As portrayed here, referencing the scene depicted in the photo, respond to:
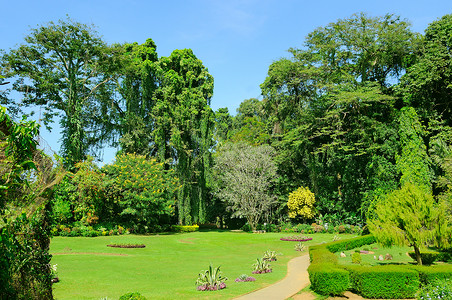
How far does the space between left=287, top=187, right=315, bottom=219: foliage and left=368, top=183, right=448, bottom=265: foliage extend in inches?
967

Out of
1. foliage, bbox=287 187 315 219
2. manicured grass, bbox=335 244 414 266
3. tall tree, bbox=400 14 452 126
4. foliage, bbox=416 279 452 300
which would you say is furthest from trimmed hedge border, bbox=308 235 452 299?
foliage, bbox=287 187 315 219

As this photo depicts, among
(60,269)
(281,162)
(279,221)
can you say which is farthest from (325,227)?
(60,269)

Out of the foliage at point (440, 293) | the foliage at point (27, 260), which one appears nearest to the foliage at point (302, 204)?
the foliage at point (440, 293)

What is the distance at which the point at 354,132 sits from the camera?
1425 inches

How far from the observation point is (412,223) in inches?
596

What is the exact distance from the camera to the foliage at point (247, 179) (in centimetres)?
4078

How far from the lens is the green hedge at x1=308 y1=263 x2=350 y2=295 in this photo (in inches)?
477

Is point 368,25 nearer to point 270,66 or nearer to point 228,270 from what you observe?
point 270,66

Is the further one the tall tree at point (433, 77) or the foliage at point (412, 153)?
the foliage at point (412, 153)

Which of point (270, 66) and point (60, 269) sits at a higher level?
point (270, 66)

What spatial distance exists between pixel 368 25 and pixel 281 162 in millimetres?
19138

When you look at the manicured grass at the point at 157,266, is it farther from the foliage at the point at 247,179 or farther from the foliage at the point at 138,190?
the foliage at the point at 247,179

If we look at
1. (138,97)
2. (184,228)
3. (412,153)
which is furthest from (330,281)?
(138,97)

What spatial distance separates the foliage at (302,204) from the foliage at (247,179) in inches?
104
